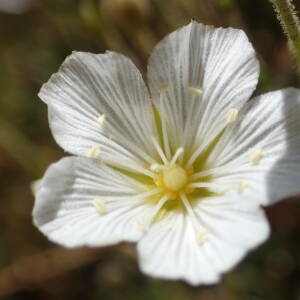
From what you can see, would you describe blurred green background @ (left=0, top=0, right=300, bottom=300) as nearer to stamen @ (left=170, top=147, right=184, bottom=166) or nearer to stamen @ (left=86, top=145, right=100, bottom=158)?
stamen @ (left=170, top=147, right=184, bottom=166)

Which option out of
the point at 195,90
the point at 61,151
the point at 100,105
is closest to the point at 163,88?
the point at 195,90

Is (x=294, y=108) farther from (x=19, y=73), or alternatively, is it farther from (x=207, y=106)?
(x=19, y=73)

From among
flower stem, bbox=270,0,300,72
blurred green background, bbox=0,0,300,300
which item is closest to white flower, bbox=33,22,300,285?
flower stem, bbox=270,0,300,72

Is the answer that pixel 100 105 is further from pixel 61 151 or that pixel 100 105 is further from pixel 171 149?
pixel 61 151

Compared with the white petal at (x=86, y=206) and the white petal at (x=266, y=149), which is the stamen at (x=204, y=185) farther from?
the white petal at (x=86, y=206)

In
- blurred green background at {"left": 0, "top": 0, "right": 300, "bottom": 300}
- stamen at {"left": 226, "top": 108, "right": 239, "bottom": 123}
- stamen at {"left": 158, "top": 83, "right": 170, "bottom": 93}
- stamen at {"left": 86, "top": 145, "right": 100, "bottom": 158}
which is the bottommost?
blurred green background at {"left": 0, "top": 0, "right": 300, "bottom": 300}

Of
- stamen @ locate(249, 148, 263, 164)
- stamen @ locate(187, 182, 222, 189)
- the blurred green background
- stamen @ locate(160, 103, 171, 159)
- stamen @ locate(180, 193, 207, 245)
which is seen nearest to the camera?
stamen @ locate(180, 193, 207, 245)
